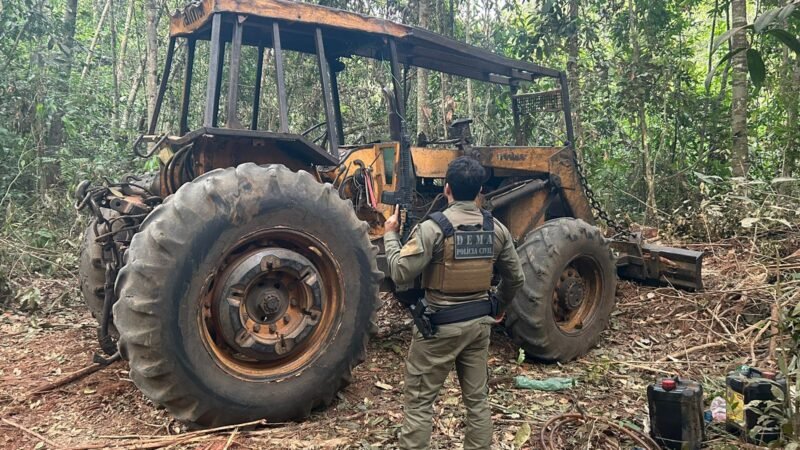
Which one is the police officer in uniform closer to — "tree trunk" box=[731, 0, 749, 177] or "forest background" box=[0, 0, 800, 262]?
"forest background" box=[0, 0, 800, 262]

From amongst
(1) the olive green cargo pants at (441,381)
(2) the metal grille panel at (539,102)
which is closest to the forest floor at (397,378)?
(1) the olive green cargo pants at (441,381)

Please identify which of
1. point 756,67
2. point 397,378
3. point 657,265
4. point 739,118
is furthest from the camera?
point 739,118

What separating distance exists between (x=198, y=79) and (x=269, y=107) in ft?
8.74

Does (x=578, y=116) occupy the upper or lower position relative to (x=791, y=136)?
upper

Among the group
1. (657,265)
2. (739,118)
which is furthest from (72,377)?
(739,118)

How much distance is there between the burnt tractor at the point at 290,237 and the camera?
10.4 ft

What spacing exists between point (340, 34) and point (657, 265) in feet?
12.4

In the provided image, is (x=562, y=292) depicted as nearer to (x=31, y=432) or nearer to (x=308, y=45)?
(x=308, y=45)

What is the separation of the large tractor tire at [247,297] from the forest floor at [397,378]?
22 cm

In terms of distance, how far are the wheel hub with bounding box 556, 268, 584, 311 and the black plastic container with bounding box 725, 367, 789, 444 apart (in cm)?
171

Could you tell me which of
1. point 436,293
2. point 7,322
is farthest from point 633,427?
point 7,322

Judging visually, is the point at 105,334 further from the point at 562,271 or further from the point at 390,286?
the point at 562,271

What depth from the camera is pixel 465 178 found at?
10.4 ft

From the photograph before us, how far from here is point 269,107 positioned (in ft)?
36.1
